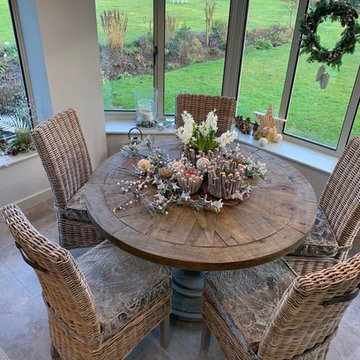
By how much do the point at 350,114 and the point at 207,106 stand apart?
1.20 metres

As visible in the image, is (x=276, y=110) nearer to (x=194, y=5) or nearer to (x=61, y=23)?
(x=194, y=5)

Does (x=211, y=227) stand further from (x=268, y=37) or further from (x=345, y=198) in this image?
(x=268, y=37)

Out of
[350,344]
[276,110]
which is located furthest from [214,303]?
[276,110]

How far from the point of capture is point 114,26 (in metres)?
3.15

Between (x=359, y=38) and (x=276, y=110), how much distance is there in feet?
3.28

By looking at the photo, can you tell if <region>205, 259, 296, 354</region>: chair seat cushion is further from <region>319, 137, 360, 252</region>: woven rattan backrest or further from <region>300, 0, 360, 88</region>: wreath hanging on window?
<region>300, 0, 360, 88</region>: wreath hanging on window

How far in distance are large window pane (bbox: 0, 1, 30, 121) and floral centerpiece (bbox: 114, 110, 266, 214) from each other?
61.9 inches

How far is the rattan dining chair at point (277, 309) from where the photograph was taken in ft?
3.37

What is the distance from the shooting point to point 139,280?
159cm

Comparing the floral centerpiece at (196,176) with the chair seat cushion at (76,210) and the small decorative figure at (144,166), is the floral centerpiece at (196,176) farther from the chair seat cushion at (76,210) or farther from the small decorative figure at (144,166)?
the chair seat cushion at (76,210)

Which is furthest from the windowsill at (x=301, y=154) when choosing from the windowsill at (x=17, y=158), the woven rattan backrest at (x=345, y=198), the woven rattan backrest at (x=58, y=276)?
the woven rattan backrest at (x=58, y=276)

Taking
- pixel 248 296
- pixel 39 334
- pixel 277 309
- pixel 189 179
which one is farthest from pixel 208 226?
pixel 39 334

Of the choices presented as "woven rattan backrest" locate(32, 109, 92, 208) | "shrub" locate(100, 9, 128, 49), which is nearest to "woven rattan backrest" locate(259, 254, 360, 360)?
"woven rattan backrest" locate(32, 109, 92, 208)

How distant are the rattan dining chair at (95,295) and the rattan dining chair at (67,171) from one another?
40 centimetres
